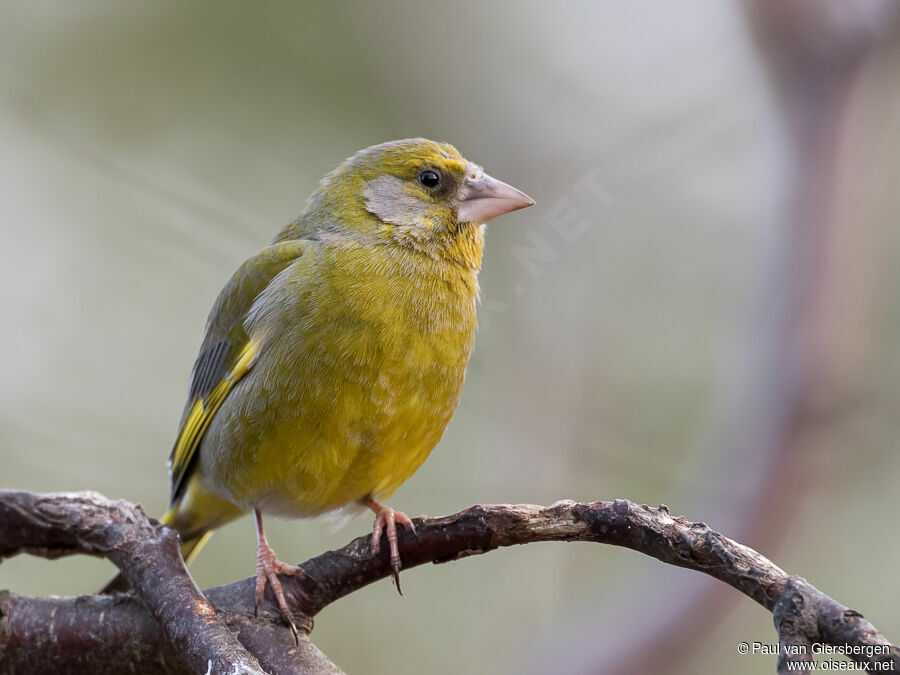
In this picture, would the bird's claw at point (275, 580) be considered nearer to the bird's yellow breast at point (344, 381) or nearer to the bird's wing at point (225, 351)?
the bird's yellow breast at point (344, 381)

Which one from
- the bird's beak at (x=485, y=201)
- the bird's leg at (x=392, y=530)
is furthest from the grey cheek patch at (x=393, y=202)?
the bird's leg at (x=392, y=530)

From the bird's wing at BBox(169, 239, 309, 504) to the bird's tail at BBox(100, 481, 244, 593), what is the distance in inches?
1.7

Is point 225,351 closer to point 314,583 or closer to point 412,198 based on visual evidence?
point 412,198

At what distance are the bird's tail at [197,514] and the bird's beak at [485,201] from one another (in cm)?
130

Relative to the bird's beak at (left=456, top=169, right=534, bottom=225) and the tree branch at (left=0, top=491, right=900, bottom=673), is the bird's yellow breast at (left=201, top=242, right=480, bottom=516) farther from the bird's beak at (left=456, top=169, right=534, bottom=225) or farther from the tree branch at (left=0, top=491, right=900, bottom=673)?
the tree branch at (left=0, top=491, right=900, bottom=673)

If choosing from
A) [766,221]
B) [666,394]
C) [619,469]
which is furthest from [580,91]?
[619,469]

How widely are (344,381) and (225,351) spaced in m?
0.72

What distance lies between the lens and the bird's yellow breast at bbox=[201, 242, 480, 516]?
2602 mm

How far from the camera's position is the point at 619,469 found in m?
4.71

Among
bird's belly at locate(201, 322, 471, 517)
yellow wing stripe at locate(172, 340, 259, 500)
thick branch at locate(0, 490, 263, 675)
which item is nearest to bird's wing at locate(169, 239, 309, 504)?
yellow wing stripe at locate(172, 340, 259, 500)

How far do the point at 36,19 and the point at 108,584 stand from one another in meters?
3.57

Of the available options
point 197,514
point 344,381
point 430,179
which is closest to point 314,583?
point 344,381

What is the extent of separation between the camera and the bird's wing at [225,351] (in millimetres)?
2982

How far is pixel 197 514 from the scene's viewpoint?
10.7ft
